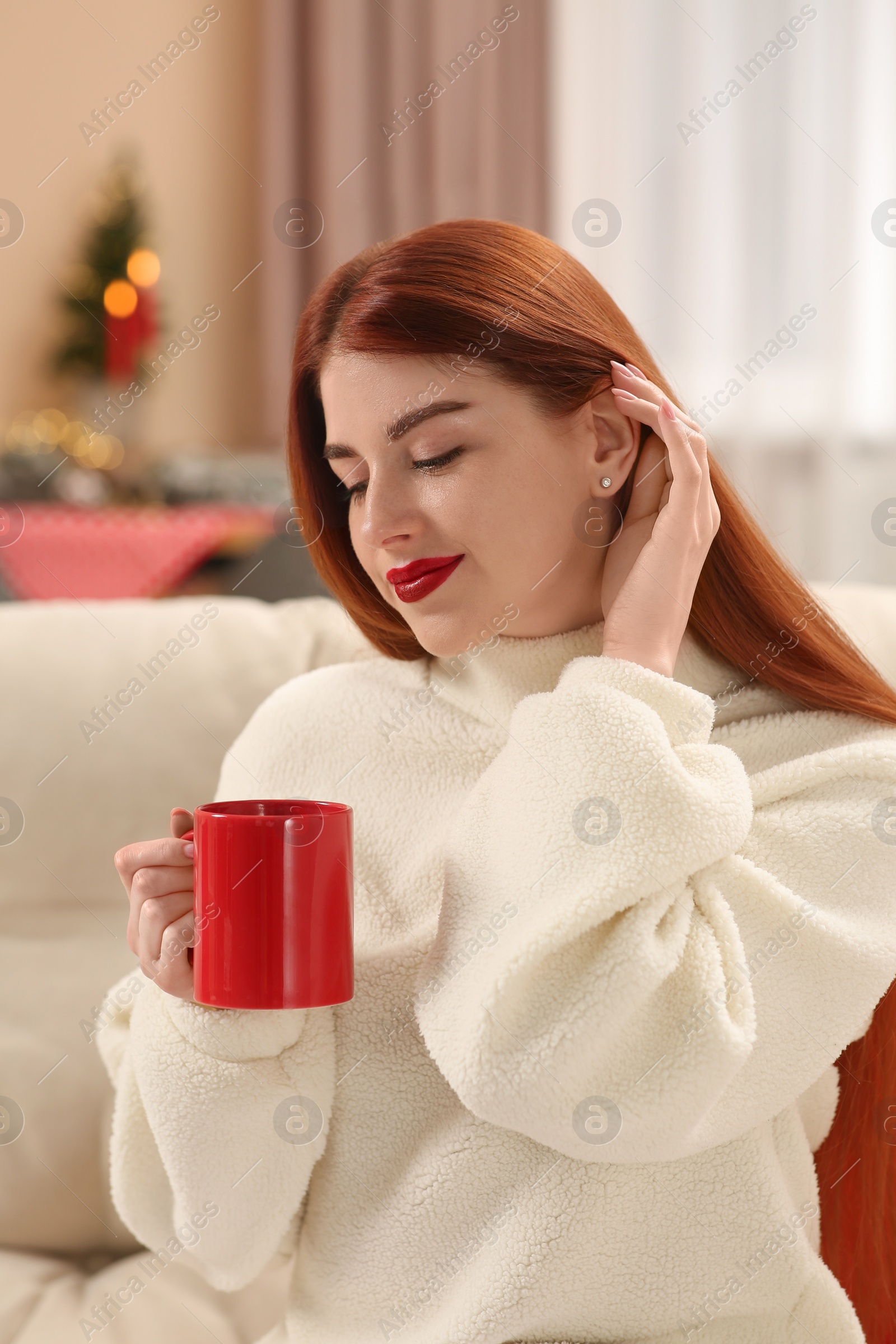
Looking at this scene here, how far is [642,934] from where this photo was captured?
71cm

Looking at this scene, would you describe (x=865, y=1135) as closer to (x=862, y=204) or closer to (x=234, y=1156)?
(x=234, y=1156)

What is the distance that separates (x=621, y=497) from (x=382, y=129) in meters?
2.81

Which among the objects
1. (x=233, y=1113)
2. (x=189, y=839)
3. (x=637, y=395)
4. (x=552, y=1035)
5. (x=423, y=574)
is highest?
(x=637, y=395)

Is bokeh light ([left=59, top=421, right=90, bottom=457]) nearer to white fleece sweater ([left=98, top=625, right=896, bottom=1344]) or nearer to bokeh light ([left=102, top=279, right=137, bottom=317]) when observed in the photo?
bokeh light ([left=102, top=279, right=137, bottom=317])

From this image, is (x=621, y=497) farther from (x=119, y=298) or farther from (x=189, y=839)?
(x=119, y=298)

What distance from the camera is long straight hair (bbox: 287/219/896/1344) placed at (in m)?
0.81

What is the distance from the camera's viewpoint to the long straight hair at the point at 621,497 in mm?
810

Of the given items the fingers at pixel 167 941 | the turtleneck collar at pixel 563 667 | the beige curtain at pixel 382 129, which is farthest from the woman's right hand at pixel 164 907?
the beige curtain at pixel 382 129

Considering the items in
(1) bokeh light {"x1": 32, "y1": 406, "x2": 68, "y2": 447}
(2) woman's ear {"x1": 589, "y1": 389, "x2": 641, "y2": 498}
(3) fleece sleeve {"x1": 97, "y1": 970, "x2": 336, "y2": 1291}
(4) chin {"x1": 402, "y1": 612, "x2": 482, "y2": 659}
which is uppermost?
(2) woman's ear {"x1": 589, "y1": 389, "x2": 641, "y2": 498}

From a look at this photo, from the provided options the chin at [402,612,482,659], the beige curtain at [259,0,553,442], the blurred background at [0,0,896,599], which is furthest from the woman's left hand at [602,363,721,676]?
the beige curtain at [259,0,553,442]

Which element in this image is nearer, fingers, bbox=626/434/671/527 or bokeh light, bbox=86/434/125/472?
fingers, bbox=626/434/671/527

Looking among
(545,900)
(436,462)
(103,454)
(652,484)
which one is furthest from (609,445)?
(103,454)

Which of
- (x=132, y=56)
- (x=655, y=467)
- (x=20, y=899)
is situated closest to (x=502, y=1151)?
(x=655, y=467)

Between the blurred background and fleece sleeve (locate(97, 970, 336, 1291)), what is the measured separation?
1243mm
